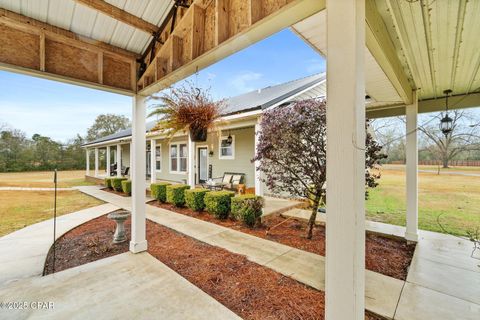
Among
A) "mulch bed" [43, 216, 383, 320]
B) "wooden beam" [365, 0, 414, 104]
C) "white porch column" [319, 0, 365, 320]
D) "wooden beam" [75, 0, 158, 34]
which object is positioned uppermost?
"wooden beam" [75, 0, 158, 34]

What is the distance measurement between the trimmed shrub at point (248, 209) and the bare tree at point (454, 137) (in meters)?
3.41

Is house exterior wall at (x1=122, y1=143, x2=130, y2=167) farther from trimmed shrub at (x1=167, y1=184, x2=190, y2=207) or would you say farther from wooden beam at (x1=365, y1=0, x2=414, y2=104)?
wooden beam at (x1=365, y1=0, x2=414, y2=104)

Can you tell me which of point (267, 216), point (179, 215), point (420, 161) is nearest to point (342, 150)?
point (267, 216)

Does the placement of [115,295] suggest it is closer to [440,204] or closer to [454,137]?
[454,137]

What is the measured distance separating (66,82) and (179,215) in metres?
4.32

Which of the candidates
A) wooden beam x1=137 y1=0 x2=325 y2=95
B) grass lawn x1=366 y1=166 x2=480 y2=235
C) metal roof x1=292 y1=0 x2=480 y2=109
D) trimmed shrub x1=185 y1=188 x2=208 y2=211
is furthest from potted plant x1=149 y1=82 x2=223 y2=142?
grass lawn x1=366 y1=166 x2=480 y2=235

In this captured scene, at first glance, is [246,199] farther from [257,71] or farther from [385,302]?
[257,71]

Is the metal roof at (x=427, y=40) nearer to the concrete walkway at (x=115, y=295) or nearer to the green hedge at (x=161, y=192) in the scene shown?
the concrete walkway at (x=115, y=295)

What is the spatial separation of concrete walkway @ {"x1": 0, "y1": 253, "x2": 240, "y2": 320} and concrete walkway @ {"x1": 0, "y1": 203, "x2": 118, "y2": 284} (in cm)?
47

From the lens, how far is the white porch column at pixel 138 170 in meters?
3.77

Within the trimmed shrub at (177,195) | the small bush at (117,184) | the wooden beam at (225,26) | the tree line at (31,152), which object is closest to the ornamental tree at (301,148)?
the wooden beam at (225,26)

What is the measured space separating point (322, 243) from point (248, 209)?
1738mm

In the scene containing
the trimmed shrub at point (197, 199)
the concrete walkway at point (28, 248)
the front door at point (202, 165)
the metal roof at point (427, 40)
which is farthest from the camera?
the front door at point (202, 165)

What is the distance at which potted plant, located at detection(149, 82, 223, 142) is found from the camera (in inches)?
143
